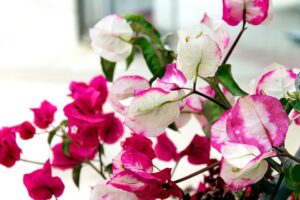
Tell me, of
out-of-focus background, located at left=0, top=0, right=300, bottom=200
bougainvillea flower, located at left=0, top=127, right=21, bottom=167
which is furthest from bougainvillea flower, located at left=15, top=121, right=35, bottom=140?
out-of-focus background, located at left=0, top=0, right=300, bottom=200

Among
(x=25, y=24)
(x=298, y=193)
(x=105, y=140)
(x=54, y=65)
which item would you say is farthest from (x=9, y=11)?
(x=298, y=193)

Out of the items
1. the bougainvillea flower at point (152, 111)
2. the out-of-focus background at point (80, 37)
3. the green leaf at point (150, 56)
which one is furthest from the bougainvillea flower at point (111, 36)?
the out-of-focus background at point (80, 37)

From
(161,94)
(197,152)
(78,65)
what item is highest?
(161,94)

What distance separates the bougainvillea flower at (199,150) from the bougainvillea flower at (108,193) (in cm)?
15

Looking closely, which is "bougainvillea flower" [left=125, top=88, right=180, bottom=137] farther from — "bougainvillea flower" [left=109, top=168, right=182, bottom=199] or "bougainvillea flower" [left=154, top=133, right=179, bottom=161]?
"bougainvillea flower" [left=154, top=133, right=179, bottom=161]

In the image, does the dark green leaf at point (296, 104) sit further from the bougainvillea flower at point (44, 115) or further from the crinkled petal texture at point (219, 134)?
the bougainvillea flower at point (44, 115)

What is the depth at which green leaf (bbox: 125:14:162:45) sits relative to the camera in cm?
43

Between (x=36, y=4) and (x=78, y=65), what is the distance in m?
0.66

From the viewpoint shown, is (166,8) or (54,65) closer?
(54,65)

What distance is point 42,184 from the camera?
0.39 m

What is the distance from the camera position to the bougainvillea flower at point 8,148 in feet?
1.39

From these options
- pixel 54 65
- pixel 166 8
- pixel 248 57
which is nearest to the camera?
pixel 54 65

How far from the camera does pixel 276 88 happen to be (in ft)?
1.19

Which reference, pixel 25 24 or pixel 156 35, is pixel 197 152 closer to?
pixel 156 35
